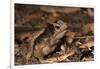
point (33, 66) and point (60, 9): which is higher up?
point (60, 9)

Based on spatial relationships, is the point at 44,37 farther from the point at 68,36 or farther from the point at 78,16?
the point at 78,16

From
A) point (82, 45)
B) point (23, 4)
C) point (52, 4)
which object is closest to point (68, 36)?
point (82, 45)

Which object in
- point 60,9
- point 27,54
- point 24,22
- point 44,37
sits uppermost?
point 60,9

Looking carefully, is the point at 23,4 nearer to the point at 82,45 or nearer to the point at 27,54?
the point at 27,54
